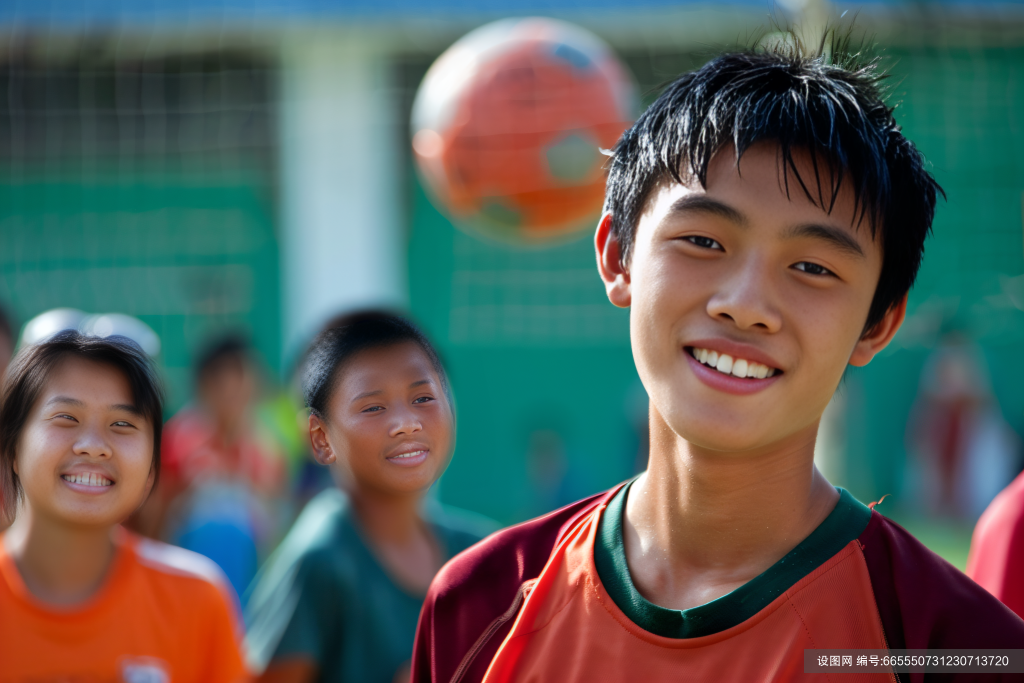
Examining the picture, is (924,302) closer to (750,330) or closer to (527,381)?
(527,381)

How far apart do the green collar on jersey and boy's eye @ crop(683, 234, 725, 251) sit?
38cm

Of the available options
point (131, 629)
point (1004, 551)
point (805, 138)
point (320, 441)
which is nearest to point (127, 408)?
point (320, 441)

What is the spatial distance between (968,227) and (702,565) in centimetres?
866

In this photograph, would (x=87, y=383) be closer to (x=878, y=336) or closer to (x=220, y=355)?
(x=878, y=336)

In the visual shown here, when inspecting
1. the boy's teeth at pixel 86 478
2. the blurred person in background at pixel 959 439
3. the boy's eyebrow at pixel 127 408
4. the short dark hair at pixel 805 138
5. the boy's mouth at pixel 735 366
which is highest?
the short dark hair at pixel 805 138

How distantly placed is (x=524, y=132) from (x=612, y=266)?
215cm

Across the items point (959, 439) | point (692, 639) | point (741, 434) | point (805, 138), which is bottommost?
point (959, 439)

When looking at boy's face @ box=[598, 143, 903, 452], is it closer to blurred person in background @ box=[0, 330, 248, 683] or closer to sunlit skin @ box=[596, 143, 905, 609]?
sunlit skin @ box=[596, 143, 905, 609]

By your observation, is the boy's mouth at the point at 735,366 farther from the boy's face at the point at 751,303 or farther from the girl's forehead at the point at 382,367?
the girl's forehead at the point at 382,367

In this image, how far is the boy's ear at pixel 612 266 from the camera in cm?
152

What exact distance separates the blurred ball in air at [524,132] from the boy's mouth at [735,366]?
2.37 metres

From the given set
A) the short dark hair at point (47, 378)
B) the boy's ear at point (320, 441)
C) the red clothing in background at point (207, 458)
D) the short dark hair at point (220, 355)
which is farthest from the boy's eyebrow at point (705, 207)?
the short dark hair at point (220, 355)

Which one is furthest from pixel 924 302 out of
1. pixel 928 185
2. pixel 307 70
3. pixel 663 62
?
pixel 928 185

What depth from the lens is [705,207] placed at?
1.34 metres
